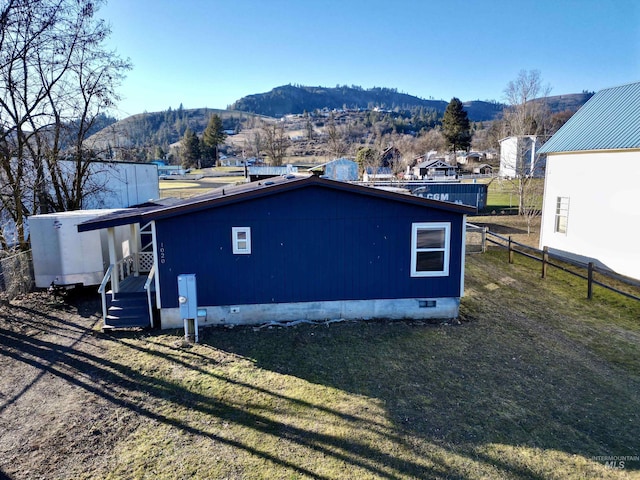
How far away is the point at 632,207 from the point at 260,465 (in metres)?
14.0

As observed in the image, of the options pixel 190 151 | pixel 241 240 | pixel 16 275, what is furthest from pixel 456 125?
pixel 16 275

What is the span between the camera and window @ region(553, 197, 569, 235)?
15.8 meters

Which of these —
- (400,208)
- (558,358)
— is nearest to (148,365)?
(400,208)

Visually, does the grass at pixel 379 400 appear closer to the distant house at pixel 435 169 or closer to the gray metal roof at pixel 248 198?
the gray metal roof at pixel 248 198

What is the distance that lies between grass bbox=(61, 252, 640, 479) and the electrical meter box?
0.67 m

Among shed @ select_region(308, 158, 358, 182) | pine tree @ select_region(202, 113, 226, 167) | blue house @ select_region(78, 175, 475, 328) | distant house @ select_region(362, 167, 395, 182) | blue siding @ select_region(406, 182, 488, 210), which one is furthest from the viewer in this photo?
pine tree @ select_region(202, 113, 226, 167)

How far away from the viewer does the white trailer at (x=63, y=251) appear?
10.7 meters

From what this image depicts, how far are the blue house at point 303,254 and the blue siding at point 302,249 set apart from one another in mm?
23

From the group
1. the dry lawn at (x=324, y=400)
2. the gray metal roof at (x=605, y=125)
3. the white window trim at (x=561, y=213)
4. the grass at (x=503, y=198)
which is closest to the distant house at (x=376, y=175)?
the grass at (x=503, y=198)

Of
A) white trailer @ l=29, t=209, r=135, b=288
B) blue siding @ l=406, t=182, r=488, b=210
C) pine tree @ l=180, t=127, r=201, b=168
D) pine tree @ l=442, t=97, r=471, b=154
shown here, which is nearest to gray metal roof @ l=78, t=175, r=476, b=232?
white trailer @ l=29, t=209, r=135, b=288

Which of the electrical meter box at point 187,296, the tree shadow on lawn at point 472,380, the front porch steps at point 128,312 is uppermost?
the electrical meter box at point 187,296

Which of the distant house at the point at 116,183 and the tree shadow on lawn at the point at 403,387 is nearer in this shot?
the tree shadow on lawn at the point at 403,387

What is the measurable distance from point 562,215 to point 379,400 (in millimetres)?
13789

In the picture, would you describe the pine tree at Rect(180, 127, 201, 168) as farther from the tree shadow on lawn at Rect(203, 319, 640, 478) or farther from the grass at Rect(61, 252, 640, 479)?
the tree shadow on lawn at Rect(203, 319, 640, 478)
